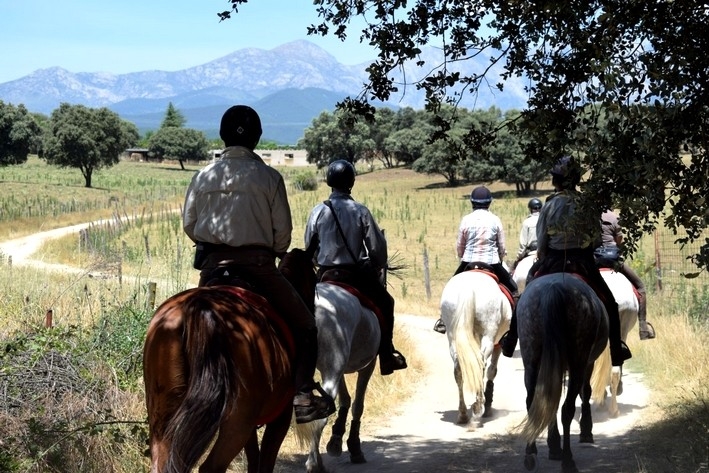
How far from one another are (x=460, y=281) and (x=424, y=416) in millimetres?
1772

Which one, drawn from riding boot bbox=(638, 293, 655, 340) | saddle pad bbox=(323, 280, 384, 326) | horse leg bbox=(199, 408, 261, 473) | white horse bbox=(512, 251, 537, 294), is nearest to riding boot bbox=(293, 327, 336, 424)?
horse leg bbox=(199, 408, 261, 473)

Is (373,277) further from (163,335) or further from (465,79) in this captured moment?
(163,335)

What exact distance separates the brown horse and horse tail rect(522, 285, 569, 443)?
10.9ft

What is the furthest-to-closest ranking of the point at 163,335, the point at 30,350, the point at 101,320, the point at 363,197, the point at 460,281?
the point at 363,197 → the point at 460,281 → the point at 101,320 → the point at 30,350 → the point at 163,335

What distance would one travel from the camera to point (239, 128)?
619 centimetres

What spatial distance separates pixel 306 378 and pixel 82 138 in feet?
253

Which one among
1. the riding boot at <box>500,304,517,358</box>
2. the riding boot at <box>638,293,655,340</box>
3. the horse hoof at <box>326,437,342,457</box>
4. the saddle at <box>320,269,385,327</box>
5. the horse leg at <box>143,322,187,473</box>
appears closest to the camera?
the horse leg at <box>143,322,187,473</box>

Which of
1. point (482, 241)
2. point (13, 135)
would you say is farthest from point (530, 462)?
point (13, 135)

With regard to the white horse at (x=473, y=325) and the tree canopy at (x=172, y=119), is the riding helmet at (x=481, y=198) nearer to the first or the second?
the white horse at (x=473, y=325)

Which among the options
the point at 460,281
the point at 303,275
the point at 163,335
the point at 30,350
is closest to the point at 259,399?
the point at 163,335

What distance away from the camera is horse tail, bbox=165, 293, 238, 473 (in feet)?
16.2

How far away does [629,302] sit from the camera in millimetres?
11258

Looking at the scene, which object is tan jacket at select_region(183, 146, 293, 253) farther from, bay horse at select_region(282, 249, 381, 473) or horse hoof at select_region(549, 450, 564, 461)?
horse hoof at select_region(549, 450, 564, 461)

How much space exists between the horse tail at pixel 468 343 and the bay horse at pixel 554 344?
6.26 feet
